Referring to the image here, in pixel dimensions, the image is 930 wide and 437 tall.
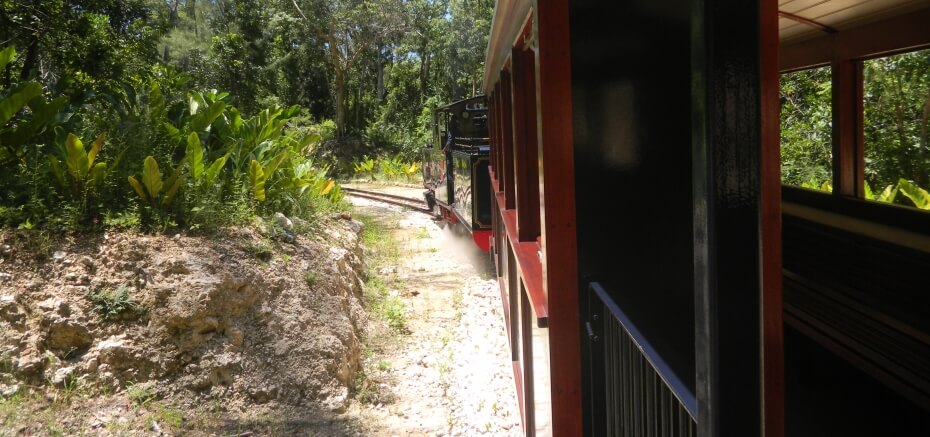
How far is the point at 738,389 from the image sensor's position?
45.3 inches

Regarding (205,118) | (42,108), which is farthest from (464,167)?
(42,108)

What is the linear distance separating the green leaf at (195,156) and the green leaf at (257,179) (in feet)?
2.52

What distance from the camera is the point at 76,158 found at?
5.78 meters

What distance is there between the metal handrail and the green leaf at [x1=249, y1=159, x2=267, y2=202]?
5901mm

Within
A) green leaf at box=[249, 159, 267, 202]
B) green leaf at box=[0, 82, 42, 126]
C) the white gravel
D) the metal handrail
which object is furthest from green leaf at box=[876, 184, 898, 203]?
green leaf at box=[0, 82, 42, 126]

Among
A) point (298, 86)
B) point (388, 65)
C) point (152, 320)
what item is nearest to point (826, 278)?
point (152, 320)

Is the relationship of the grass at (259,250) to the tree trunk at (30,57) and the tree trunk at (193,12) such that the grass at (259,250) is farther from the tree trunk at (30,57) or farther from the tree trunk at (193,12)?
the tree trunk at (193,12)

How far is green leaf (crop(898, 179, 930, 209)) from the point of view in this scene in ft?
15.5

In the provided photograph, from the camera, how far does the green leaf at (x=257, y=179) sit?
734cm

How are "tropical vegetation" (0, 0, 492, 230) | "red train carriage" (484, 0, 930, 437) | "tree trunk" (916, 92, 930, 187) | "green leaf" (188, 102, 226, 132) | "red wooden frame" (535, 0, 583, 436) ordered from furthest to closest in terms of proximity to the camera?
"green leaf" (188, 102, 226, 132)
"tropical vegetation" (0, 0, 492, 230)
"tree trunk" (916, 92, 930, 187)
"red wooden frame" (535, 0, 583, 436)
"red train carriage" (484, 0, 930, 437)

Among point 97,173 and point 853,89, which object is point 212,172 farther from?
point 853,89

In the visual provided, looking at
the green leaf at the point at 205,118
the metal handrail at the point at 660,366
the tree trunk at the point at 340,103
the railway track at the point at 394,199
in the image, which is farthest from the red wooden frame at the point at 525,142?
the tree trunk at the point at 340,103

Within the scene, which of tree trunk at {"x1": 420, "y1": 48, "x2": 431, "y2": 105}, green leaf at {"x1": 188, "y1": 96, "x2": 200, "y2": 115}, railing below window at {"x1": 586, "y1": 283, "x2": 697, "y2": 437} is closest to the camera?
railing below window at {"x1": 586, "y1": 283, "x2": 697, "y2": 437}

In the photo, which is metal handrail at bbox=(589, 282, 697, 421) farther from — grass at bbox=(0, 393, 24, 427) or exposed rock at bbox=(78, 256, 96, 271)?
exposed rock at bbox=(78, 256, 96, 271)
